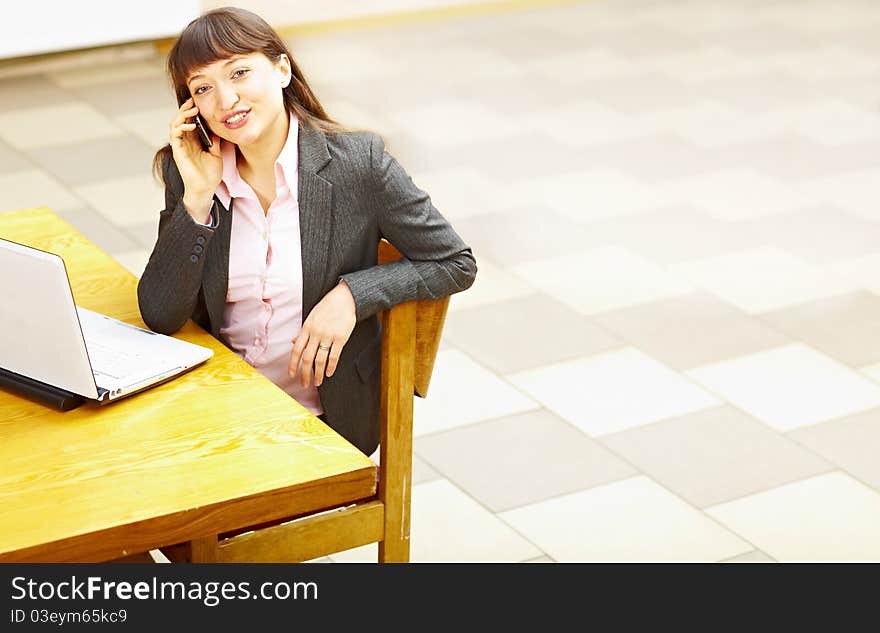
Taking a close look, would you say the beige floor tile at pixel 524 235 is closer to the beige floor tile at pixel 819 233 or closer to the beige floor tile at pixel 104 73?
the beige floor tile at pixel 819 233

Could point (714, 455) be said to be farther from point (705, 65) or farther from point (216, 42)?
point (705, 65)

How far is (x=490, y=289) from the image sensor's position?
431 cm

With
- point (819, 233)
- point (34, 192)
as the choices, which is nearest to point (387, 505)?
point (819, 233)

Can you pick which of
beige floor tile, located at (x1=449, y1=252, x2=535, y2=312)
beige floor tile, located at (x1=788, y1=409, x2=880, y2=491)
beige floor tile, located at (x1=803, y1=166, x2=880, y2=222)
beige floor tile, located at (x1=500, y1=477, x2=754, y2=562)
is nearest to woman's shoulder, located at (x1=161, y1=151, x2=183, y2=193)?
beige floor tile, located at (x1=500, y1=477, x2=754, y2=562)

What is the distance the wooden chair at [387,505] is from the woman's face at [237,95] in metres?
0.36

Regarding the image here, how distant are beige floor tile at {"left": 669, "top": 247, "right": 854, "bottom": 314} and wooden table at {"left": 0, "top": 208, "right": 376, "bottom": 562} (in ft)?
8.00

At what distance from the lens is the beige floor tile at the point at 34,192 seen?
4.88m

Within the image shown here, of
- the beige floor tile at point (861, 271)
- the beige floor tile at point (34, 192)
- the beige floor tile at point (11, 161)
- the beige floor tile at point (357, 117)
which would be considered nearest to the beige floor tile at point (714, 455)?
the beige floor tile at point (861, 271)

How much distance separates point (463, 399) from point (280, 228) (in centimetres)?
141

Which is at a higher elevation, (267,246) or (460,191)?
(267,246)

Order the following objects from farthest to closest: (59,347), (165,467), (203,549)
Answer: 1. (203,549)
2. (59,347)
3. (165,467)

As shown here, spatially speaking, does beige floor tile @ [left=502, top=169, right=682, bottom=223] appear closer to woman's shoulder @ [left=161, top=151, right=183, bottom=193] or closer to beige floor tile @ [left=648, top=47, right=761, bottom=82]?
beige floor tile @ [left=648, top=47, right=761, bottom=82]

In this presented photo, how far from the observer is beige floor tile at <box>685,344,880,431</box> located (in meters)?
3.58

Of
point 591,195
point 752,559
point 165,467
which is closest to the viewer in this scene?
point 165,467
